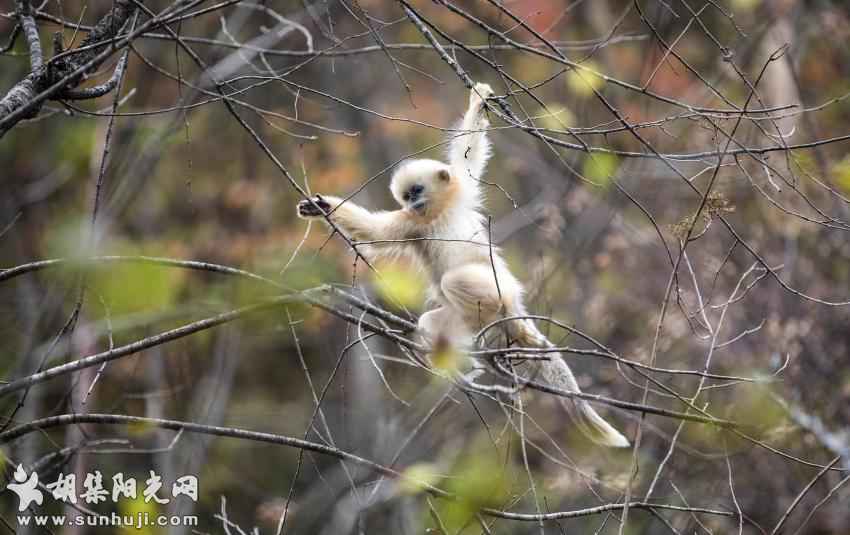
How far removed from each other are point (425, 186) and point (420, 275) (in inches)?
19.9

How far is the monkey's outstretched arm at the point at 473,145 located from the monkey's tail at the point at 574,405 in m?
0.87

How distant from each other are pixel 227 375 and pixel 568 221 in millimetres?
3698

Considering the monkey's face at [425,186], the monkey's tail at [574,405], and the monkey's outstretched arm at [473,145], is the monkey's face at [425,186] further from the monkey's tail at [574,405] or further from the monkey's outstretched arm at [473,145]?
the monkey's tail at [574,405]

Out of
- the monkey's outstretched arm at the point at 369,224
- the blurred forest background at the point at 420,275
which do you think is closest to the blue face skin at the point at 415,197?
the monkey's outstretched arm at the point at 369,224

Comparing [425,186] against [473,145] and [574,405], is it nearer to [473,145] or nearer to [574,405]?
[473,145]

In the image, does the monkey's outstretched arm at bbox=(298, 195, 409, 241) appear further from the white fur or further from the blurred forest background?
the blurred forest background

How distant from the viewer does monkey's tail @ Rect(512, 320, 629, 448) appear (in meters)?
3.88

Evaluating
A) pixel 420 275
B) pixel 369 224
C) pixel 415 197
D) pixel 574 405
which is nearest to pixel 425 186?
pixel 415 197

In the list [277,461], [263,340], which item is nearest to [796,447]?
[277,461]

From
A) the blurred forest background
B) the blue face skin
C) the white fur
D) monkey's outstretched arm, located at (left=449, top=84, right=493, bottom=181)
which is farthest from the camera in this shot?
Answer: the blue face skin

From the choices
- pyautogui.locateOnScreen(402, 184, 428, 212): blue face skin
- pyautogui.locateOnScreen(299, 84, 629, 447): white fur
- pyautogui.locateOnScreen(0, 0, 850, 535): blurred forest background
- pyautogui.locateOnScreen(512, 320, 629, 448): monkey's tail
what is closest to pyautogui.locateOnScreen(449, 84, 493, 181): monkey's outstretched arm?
pyautogui.locateOnScreen(299, 84, 629, 447): white fur

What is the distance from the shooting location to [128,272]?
1470 mm

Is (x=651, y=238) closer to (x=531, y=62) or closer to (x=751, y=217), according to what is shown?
(x=751, y=217)

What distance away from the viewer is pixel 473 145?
4.25m
